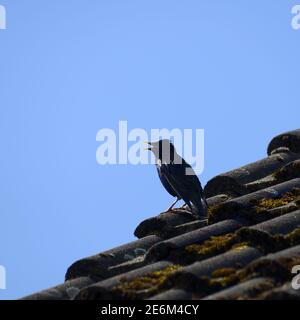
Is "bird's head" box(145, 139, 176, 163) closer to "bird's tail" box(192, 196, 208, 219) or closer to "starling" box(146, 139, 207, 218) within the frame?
"starling" box(146, 139, 207, 218)

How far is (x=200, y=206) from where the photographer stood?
29.6ft

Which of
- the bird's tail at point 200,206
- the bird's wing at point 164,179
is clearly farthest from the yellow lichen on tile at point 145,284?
the bird's wing at point 164,179

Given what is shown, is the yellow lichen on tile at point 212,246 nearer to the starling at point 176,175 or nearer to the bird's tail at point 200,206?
the bird's tail at point 200,206

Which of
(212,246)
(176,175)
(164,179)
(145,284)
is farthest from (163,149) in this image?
(145,284)

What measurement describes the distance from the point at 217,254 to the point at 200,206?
71.2 inches

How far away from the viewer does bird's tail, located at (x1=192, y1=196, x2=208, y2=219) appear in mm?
8699

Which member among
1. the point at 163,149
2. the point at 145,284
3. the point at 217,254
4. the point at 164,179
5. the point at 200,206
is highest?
the point at 163,149

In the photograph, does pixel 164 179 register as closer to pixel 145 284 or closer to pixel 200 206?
pixel 200 206

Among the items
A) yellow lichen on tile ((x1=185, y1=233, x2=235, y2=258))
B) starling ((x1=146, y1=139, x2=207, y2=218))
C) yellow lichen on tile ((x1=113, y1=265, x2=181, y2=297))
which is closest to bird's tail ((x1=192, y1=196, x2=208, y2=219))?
starling ((x1=146, y1=139, x2=207, y2=218))
